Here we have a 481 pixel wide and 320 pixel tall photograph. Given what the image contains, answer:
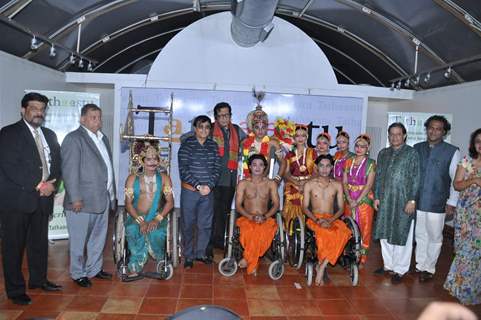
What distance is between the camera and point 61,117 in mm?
4848

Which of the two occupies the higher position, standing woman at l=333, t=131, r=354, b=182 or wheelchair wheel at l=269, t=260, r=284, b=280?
standing woman at l=333, t=131, r=354, b=182

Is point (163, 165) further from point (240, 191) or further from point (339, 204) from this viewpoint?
point (339, 204)

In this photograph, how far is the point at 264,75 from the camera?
6262 millimetres

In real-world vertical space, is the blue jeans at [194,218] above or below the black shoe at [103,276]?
above

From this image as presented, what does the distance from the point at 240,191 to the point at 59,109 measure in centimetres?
244

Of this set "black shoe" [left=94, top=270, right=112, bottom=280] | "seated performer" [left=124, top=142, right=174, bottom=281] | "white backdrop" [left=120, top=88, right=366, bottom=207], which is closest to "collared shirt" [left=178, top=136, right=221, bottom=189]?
"seated performer" [left=124, top=142, right=174, bottom=281]

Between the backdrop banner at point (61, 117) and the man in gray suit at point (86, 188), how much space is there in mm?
1509

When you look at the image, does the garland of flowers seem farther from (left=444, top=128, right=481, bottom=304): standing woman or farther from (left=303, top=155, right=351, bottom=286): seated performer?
(left=444, top=128, right=481, bottom=304): standing woman

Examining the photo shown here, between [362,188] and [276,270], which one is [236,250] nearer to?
[276,270]

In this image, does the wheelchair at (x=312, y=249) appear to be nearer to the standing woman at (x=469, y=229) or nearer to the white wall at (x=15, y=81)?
the standing woman at (x=469, y=229)

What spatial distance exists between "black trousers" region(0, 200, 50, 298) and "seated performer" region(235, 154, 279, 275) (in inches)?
65.6

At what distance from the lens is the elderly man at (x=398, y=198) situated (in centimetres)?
385

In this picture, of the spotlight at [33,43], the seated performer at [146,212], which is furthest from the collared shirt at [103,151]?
the spotlight at [33,43]

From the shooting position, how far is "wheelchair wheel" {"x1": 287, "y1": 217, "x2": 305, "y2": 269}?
3.67m
